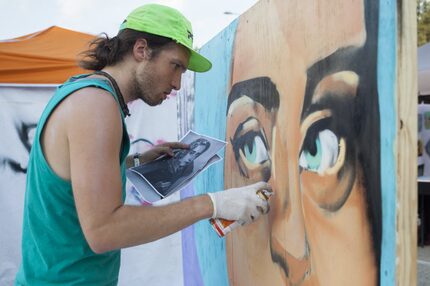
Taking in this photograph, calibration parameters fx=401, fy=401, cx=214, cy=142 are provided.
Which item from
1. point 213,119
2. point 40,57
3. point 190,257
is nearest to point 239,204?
point 213,119

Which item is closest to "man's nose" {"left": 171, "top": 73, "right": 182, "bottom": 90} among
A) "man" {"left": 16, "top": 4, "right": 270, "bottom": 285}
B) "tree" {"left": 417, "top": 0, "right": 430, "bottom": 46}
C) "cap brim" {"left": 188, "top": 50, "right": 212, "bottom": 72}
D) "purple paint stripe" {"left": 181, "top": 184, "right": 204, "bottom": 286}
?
"man" {"left": 16, "top": 4, "right": 270, "bottom": 285}

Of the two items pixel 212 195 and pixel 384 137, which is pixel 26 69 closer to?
pixel 212 195

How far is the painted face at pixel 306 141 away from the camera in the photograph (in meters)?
1.05

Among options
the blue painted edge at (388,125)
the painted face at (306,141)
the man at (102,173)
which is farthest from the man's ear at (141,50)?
the blue painted edge at (388,125)

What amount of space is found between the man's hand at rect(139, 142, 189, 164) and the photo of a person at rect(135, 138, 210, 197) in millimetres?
21

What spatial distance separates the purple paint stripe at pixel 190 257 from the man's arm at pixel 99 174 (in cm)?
151

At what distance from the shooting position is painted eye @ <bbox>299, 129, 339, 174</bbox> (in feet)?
3.69

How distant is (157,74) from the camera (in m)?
1.37

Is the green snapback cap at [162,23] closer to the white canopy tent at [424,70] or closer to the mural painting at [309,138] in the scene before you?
the mural painting at [309,138]

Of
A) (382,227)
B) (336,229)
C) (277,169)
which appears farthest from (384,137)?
(277,169)

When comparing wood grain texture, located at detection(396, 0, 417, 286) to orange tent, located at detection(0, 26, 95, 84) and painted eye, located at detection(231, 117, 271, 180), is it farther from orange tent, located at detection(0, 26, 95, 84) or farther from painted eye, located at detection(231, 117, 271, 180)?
orange tent, located at detection(0, 26, 95, 84)

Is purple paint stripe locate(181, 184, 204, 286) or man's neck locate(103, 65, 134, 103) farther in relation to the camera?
purple paint stripe locate(181, 184, 204, 286)

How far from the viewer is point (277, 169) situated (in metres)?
1.46

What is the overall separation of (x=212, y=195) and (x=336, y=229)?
1.32 feet
